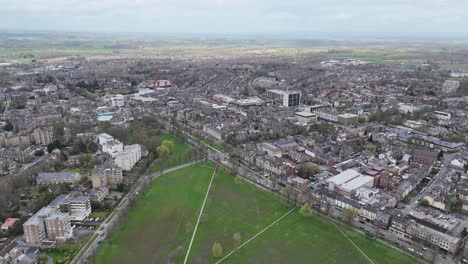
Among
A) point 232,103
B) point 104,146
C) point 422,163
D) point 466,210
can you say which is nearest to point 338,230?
point 466,210

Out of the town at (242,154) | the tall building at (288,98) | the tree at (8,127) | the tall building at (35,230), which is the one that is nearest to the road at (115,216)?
the town at (242,154)

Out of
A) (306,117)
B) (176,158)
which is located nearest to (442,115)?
(306,117)

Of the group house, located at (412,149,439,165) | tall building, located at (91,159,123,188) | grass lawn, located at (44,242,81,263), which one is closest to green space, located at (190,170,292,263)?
grass lawn, located at (44,242,81,263)

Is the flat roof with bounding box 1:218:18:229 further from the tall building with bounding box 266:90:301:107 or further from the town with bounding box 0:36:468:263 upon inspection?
the tall building with bounding box 266:90:301:107

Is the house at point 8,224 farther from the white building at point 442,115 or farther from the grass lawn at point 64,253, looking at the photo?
the white building at point 442,115

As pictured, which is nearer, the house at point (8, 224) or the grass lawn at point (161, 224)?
the grass lawn at point (161, 224)

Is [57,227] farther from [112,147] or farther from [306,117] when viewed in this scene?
[306,117]

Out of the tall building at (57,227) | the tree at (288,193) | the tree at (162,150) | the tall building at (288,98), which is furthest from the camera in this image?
the tall building at (288,98)
